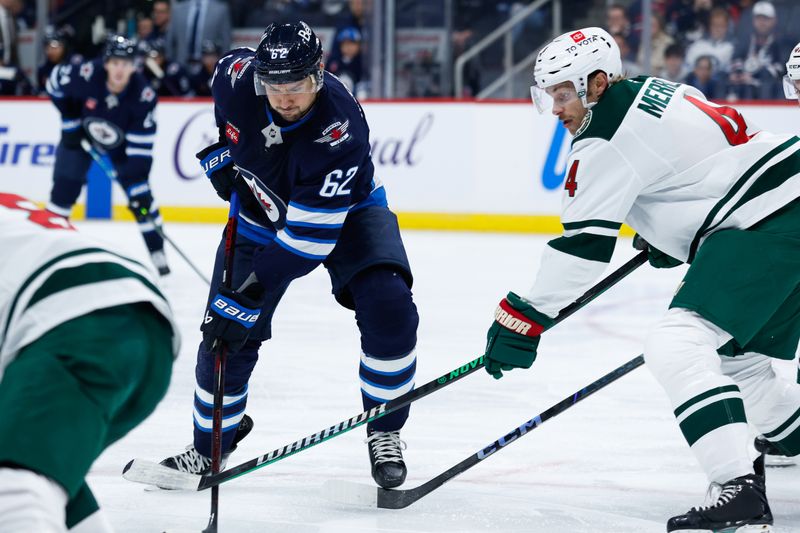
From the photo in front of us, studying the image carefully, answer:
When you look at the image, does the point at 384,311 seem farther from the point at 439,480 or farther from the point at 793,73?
the point at 793,73

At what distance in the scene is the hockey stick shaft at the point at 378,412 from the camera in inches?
98.3

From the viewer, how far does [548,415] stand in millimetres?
2543

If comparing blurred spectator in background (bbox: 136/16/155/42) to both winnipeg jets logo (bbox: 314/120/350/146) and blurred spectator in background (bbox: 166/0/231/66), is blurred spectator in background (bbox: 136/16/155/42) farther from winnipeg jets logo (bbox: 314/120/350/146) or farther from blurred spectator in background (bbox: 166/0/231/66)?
winnipeg jets logo (bbox: 314/120/350/146)

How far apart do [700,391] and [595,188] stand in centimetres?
43

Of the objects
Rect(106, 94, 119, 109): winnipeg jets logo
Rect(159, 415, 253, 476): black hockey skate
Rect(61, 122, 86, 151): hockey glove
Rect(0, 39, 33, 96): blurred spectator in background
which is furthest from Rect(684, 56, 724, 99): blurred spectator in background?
Rect(159, 415, 253, 476): black hockey skate

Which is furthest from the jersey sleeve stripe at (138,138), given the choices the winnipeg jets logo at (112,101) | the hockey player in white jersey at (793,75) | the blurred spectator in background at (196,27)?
the hockey player in white jersey at (793,75)

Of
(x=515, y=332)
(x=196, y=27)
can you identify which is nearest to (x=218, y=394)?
(x=515, y=332)

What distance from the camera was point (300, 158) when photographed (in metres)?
2.55

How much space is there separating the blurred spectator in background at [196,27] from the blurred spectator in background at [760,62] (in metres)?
3.67

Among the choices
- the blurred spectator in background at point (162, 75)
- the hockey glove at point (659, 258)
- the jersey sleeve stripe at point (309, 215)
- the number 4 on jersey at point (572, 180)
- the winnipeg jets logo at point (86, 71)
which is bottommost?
the blurred spectator in background at point (162, 75)

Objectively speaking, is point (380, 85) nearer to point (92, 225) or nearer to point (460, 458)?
point (92, 225)

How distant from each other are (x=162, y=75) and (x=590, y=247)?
655 cm

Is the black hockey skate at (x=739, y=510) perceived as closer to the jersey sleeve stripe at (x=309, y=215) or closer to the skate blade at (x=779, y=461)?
the skate blade at (x=779, y=461)

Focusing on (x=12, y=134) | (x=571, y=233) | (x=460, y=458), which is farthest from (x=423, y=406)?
(x=12, y=134)
